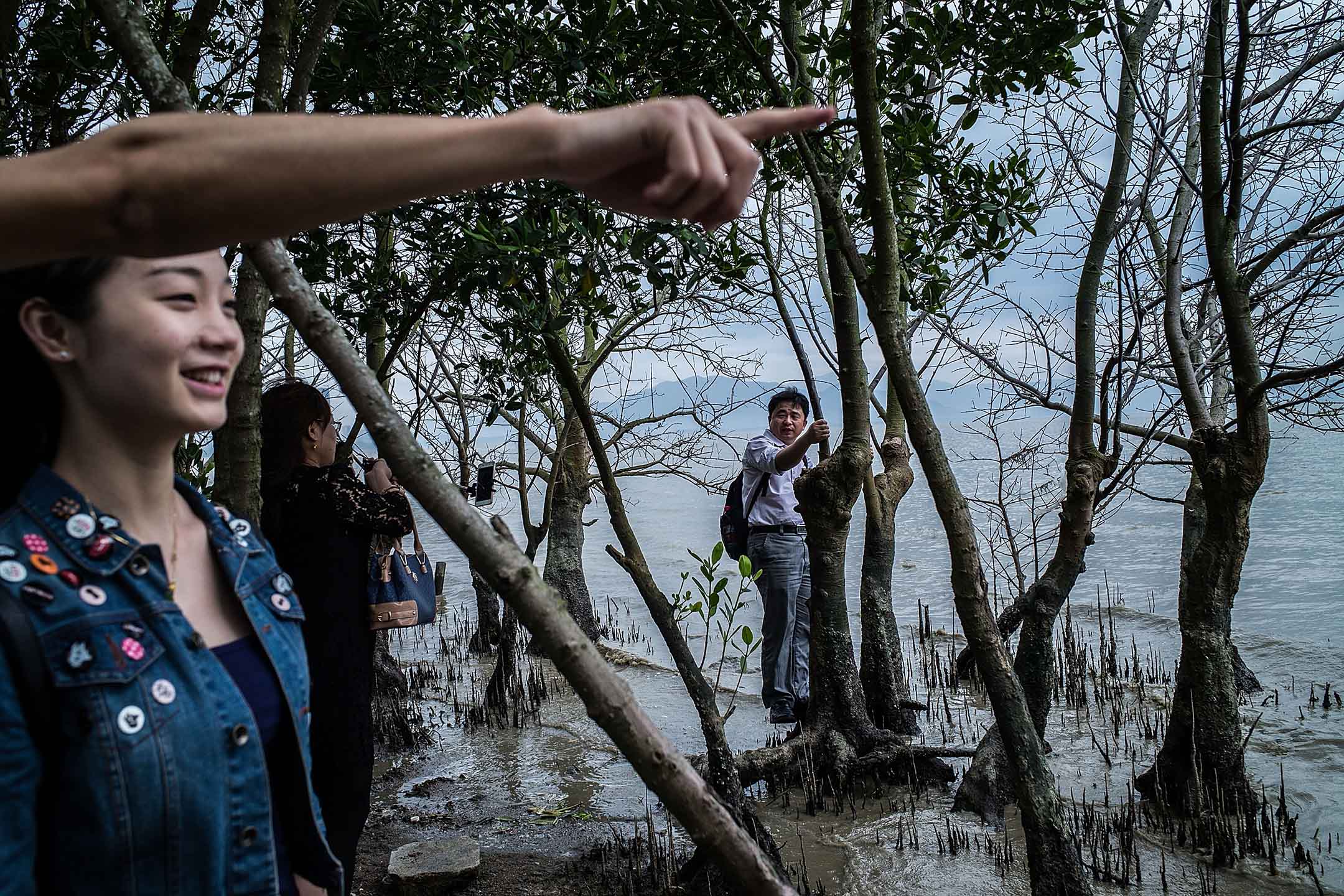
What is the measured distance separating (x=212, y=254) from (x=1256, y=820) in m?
6.12

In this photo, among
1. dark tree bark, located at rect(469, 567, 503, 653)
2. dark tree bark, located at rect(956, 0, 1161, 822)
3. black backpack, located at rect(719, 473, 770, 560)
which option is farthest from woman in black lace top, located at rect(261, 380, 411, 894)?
dark tree bark, located at rect(469, 567, 503, 653)

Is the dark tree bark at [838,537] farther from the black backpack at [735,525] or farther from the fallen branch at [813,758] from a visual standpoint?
the black backpack at [735,525]

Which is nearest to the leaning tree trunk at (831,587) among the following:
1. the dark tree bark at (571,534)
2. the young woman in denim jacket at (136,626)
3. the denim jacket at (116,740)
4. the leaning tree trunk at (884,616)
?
the leaning tree trunk at (884,616)

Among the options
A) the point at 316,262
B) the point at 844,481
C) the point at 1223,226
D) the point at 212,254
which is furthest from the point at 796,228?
the point at 212,254

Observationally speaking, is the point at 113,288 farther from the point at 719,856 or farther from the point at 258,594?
the point at 719,856

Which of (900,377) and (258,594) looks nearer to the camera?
(258,594)

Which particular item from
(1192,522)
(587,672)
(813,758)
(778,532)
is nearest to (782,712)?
(813,758)

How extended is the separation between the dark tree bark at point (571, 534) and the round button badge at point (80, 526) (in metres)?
10.0

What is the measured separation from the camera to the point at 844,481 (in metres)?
5.72

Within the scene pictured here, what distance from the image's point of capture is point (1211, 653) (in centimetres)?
549

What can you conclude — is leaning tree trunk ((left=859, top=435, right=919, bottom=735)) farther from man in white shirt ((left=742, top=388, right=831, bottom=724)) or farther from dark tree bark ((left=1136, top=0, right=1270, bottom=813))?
dark tree bark ((left=1136, top=0, right=1270, bottom=813))

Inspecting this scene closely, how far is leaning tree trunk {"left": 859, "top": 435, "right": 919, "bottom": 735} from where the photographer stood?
7.34 metres

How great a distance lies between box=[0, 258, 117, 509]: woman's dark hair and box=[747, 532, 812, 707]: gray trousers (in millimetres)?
5952

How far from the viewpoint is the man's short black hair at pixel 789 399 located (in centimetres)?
718
